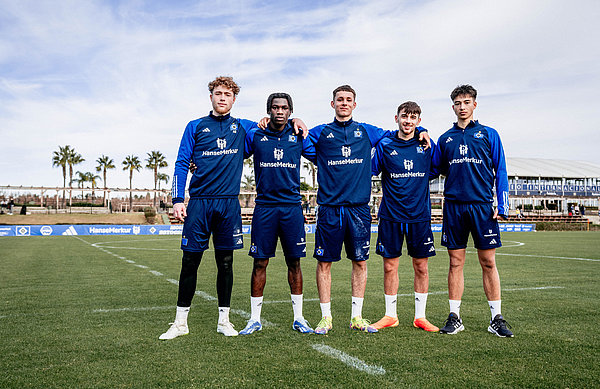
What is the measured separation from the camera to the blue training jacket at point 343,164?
180 inches

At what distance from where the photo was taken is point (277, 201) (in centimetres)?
451

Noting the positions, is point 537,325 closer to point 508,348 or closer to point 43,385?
point 508,348

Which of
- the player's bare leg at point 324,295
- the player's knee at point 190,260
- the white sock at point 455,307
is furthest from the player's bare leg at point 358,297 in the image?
the player's knee at point 190,260

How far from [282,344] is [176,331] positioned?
1.02m

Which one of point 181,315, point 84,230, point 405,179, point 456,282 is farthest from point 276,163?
point 84,230

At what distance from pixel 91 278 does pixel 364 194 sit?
5.98 meters

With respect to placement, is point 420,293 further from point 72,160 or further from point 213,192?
point 72,160

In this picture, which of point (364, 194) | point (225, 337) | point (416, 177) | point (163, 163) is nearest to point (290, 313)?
point (225, 337)

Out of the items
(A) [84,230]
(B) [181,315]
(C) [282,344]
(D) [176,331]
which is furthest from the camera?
(A) [84,230]

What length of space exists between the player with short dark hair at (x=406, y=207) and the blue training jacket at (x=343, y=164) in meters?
0.30

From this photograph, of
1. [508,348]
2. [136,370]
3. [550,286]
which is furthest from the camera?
[550,286]

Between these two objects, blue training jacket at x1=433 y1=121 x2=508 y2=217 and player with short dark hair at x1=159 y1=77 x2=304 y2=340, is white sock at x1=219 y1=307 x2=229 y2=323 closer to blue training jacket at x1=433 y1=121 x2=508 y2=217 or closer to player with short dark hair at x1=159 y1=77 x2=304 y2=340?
player with short dark hair at x1=159 y1=77 x2=304 y2=340

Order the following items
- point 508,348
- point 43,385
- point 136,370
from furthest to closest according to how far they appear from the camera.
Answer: point 508,348, point 136,370, point 43,385

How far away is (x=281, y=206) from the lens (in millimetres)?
4516
